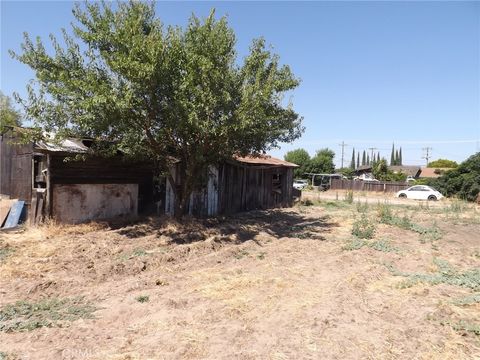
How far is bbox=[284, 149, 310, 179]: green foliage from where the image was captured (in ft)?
198

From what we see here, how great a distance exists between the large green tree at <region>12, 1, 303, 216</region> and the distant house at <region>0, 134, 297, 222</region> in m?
1.43

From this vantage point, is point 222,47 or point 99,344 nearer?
point 99,344

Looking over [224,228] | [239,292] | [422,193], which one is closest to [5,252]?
[239,292]

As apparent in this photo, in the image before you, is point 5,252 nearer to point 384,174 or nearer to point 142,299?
point 142,299

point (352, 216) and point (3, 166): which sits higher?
point (3, 166)

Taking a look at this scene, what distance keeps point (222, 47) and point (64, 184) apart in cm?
685

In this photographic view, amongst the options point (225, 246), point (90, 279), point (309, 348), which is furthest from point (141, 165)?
point (309, 348)

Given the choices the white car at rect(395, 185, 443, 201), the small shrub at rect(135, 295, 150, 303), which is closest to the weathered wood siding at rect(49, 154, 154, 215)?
the small shrub at rect(135, 295, 150, 303)

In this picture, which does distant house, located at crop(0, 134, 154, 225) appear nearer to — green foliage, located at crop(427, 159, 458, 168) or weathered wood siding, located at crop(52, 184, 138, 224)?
weathered wood siding, located at crop(52, 184, 138, 224)

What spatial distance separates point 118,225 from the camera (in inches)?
527

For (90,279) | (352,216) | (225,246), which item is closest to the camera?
(90,279)

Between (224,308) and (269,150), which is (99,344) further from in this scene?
(269,150)

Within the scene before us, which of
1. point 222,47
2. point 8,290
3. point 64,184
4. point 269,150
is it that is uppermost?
point 222,47

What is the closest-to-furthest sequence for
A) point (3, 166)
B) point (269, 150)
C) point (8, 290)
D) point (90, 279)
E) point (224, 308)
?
point (224, 308) → point (8, 290) → point (90, 279) → point (269, 150) → point (3, 166)
